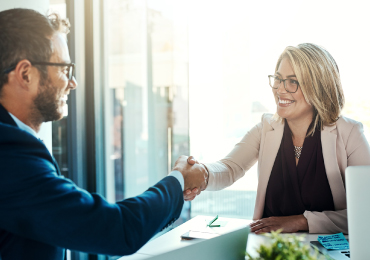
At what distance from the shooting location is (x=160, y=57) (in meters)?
3.15

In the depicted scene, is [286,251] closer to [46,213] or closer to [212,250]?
[212,250]

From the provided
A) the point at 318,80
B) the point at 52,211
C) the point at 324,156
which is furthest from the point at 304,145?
the point at 52,211

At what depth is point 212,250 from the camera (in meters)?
1.11

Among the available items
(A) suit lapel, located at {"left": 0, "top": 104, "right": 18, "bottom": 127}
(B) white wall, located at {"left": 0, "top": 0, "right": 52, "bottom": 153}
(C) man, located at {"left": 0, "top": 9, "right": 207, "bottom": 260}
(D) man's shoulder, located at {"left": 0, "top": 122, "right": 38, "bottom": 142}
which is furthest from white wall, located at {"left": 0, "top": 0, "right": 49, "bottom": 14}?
(D) man's shoulder, located at {"left": 0, "top": 122, "right": 38, "bottom": 142}

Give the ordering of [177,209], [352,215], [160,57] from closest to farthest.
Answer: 1. [352,215]
2. [177,209]
3. [160,57]

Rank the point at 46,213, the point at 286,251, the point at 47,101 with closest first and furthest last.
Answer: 1. the point at 286,251
2. the point at 46,213
3. the point at 47,101

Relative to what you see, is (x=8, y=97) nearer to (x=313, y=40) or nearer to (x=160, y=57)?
(x=160, y=57)

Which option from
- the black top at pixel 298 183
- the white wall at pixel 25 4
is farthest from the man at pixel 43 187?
the black top at pixel 298 183

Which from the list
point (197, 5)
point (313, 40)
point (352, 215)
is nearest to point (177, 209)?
point (352, 215)

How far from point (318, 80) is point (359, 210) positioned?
3.60 ft

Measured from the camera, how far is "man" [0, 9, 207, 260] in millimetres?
889

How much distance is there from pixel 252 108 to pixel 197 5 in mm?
1070

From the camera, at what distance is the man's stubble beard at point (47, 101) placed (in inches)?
45.1

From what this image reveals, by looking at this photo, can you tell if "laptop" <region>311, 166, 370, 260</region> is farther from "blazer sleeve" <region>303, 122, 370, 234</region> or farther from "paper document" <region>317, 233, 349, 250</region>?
"blazer sleeve" <region>303, 122, 370, 234</region>
